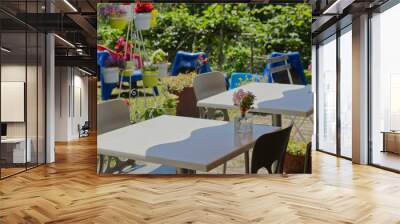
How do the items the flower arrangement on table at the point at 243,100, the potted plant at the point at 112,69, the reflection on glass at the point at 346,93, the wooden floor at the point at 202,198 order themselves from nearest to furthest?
the wooden floor at the point at 202,198, the flower arrangement on table at the point at 243,100, the potted plant at the point at 112,69, the reflection on glass at the point at 346,93

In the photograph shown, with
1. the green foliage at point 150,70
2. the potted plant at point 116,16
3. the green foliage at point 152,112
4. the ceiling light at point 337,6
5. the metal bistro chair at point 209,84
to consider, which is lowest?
the green foliage at point 152,112

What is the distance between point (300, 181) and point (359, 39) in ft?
10.4

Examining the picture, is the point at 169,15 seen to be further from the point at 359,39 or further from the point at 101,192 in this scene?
the point at 359,39

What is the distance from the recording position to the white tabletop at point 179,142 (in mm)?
5167

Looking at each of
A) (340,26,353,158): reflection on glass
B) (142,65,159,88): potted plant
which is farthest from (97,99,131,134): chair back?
(340,26,353,158): reflection on glass

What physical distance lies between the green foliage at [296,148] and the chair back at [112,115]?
2358 millimetres

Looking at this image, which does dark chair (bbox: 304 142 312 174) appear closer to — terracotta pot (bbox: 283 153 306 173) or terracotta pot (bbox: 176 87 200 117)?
terracotta pot (bbox: 283 153 306 173)

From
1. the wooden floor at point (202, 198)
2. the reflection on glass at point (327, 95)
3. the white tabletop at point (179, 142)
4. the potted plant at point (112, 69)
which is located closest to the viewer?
the wooden floor at point (202, 198)

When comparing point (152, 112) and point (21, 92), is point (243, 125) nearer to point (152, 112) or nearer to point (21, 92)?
point (152, 112)

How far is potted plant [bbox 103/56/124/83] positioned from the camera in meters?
6.25

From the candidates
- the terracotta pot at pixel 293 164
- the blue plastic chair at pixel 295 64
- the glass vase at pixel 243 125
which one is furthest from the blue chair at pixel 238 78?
the terracotta pot at pixel 293 164

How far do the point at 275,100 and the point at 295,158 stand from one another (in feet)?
3.05

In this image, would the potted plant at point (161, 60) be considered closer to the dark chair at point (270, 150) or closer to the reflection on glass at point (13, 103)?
the dark chair at point (270, 150)

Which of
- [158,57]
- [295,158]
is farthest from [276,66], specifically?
[158,57]
